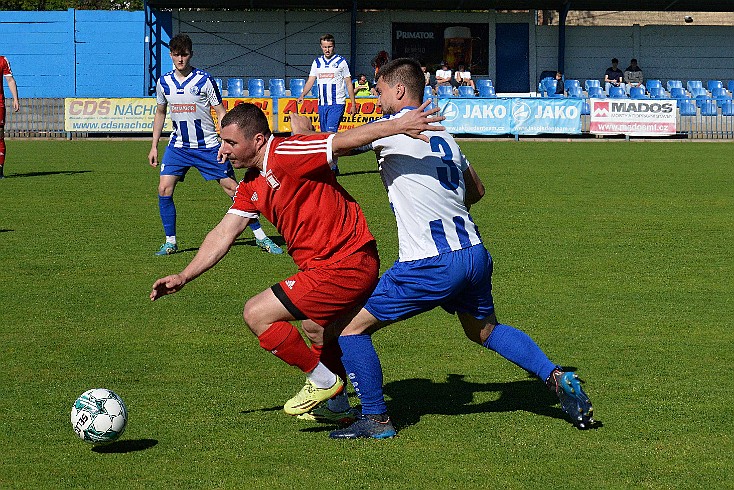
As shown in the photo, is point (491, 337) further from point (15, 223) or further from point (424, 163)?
point (15, 223)

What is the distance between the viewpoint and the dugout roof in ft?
117

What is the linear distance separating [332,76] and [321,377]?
1257cm

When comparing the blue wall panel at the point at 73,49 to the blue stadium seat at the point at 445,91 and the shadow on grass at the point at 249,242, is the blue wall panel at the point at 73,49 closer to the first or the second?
the blue stadium seat at the point at 445,91

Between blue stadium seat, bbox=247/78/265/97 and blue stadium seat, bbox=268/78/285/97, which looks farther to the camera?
blue stadium seat, bbox=268/78/285/97

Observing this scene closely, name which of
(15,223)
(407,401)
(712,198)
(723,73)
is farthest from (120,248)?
(723,73)

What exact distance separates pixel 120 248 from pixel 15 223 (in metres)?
2.40

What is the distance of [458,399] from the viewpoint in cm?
590

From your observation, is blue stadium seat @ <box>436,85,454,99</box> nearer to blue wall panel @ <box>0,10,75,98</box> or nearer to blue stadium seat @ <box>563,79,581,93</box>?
blue stadium seat @ <box>563,79,581,93</box>

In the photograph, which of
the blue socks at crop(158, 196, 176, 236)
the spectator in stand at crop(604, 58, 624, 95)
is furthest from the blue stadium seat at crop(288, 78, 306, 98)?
the blue socks at crop(158, 196, 176, 236)

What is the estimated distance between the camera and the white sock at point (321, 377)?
5.35 m

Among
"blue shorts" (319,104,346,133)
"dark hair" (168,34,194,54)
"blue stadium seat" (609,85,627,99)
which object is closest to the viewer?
"dark hair" (168,34,194,54)

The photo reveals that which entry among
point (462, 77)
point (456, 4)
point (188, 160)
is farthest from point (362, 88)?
point (188, 160)

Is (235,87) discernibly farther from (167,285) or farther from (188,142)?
(167,285)

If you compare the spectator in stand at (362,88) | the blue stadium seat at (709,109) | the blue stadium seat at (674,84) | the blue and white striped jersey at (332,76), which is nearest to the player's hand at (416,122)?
the blue and white striped jersey at (332,76)
